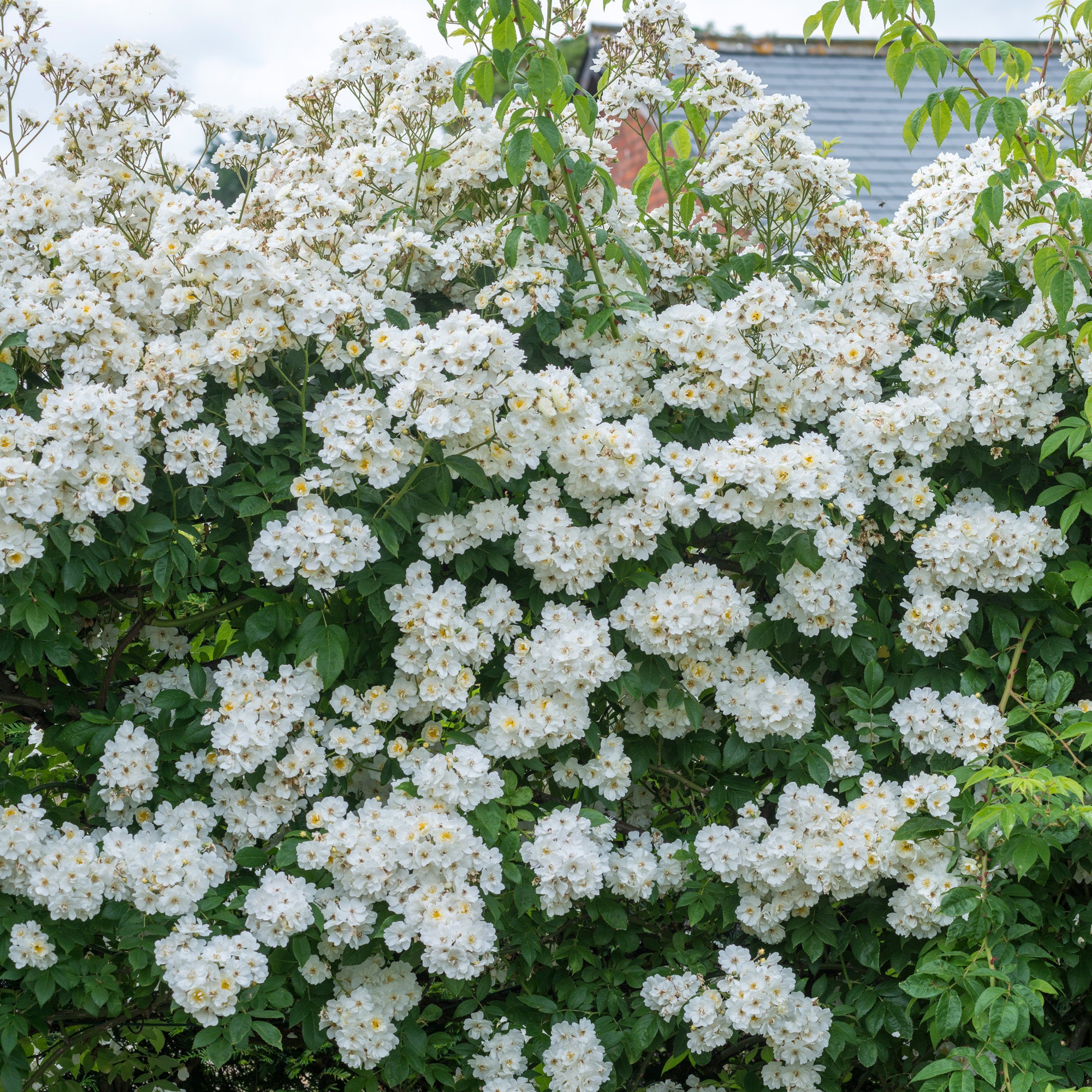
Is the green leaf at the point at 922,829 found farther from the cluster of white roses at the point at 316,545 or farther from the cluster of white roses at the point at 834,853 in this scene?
the cluster of white roses at the point at 316,545

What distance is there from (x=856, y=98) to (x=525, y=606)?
8.35 m

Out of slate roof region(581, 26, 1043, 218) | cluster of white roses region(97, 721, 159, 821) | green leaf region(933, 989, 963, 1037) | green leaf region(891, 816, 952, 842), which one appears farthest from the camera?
slate roof region(581, 26, 1043, 218)

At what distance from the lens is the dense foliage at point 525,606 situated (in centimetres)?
216

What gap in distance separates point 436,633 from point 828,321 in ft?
3.89

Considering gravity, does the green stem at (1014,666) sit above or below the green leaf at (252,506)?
below

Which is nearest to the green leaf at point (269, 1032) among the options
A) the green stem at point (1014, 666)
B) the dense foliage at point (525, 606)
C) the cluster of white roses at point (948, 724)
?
the dense foliage at point (525, 606)

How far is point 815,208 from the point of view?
2.83 meters

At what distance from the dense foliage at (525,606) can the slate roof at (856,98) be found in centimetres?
553

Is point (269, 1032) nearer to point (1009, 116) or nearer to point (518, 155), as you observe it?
point (518, 155)

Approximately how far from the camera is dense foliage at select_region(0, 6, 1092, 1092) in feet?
7.09

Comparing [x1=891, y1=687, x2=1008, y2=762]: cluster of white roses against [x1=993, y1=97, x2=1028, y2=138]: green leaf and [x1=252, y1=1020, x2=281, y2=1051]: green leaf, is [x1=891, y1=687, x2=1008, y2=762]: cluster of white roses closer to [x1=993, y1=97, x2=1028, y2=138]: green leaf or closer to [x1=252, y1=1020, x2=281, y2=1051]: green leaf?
[x1=993, y1=97, x2=1028, y2=138]: green leaf

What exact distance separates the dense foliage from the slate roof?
553 centimetres

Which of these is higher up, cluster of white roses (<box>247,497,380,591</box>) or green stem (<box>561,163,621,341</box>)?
green stem (<box>561,163,621,341</box>)

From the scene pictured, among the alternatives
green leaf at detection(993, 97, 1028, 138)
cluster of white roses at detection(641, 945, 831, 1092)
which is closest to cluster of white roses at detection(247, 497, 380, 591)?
cluster of white roses at detection(641, 945, 831, 1092)
